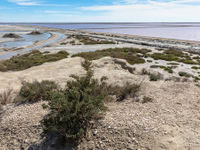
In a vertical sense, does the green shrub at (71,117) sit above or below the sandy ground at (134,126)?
above

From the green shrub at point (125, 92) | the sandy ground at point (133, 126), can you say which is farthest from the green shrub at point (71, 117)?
the green shrub at point (125, 92)

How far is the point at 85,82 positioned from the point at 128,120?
2.58 metres

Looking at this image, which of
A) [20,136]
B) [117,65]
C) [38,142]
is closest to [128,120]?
[38,142]

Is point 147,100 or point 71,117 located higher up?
point 71,117

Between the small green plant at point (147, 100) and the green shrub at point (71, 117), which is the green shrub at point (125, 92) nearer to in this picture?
the small green plant at point (147, 100)

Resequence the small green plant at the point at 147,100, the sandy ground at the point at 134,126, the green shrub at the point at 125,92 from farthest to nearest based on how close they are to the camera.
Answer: the green shrub at the point at 125,92, the small green plant at the point at 147,100, the sandy ground at the point at 134,126

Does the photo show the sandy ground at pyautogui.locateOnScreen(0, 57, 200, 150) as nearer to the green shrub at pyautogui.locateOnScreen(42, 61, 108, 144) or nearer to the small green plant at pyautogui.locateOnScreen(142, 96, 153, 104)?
the small green plant at pyautogui.locateOnScreen(142, 96, 153, 104)

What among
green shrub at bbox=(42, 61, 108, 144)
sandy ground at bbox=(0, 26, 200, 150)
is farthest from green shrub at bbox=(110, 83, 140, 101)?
green shrub at bbox=(42, 61, 108, 144)

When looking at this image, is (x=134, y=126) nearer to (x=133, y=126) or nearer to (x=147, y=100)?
(x=133, y=126)

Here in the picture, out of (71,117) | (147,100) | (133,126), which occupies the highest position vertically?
(71,117)

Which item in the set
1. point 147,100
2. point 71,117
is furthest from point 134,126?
point 147,100

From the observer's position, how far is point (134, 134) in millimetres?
5246

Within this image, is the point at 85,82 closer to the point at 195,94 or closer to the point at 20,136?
the point at 20,136

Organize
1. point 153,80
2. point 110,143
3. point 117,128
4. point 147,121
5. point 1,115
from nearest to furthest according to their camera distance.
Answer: point 110,143 < point 117,128 < point 147,121 < point 1,115 < point 153,80
